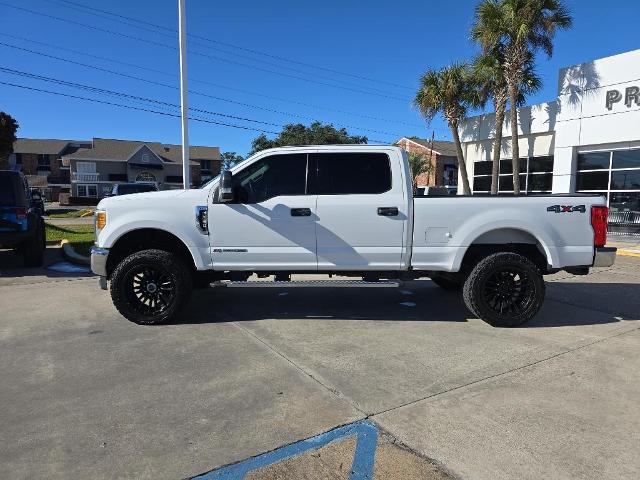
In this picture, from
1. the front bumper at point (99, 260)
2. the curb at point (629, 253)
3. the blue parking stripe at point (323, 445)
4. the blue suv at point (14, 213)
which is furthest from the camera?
the curb at point (629, 253)

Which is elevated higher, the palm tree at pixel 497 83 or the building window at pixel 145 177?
the palm tree at pixel 497 83

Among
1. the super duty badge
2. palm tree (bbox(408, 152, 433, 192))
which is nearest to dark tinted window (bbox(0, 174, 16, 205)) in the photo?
the super duty badge

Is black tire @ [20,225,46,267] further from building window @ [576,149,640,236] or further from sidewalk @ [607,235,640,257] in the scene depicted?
building window @ [576,149,640,236]

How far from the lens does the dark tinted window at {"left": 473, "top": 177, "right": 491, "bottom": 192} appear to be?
22.1 m

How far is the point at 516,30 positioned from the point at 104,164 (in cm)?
5717

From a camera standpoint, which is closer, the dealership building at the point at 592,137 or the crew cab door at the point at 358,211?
the crew cab door at the point at 358,211

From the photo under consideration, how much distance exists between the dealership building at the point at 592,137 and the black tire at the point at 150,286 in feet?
52.1

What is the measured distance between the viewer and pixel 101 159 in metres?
61.6

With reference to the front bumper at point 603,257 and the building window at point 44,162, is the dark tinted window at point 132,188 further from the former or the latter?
the building window at point 44,162

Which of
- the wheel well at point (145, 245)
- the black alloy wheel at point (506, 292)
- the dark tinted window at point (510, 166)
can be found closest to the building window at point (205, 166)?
the dark tinted window at point (510, 166)

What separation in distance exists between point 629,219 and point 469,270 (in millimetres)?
13747

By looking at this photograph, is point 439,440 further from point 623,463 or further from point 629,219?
point 629,219

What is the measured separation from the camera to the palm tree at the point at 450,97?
2206cm

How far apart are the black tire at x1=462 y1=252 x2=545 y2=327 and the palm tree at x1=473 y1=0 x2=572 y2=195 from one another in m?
14.1
